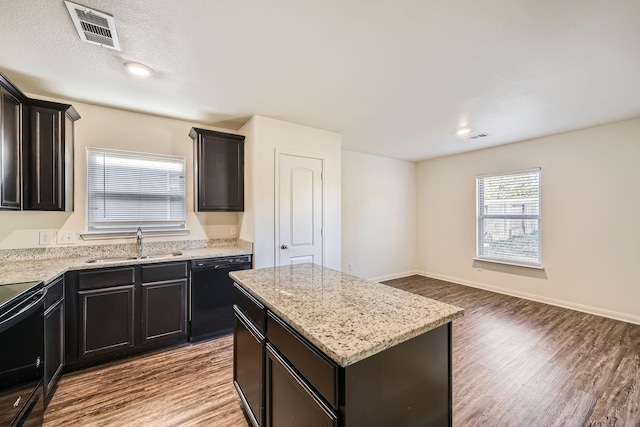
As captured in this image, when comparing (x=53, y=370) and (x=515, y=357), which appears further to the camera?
(x=515, y=357)

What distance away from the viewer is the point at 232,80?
2.39 metres

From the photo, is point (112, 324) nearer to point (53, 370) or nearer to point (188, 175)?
point (53, 370)

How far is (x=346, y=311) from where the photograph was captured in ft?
4.21

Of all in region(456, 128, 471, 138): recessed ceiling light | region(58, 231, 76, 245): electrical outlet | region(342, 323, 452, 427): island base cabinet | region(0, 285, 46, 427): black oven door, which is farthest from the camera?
region(456, 128, 471, 138): recessed ceiling light

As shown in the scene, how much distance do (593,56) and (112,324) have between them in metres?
4.60

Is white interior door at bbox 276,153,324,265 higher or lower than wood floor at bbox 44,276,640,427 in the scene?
higher

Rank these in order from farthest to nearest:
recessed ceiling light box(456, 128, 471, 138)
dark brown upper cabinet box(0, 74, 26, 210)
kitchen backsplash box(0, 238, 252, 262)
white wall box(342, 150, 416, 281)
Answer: white wall box(342, 150, 416, 281), recessed ceiling light box(456, 128, 471, 138), kitchen backsplash box(0, 238, 252, 262), dark brown upper cabinet box(0, 74, 26, 210)

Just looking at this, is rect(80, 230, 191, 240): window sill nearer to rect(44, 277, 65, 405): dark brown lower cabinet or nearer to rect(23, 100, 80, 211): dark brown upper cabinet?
rect(23, 100, 80, 211): dark brown upper cabinet

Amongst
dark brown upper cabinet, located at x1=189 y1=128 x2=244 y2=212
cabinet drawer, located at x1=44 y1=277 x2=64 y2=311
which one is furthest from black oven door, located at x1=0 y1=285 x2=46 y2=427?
dark brown upper cabinet, located at x1=189 y1=128 x2=244 y2=212

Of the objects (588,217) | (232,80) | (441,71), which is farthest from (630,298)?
(232,80)

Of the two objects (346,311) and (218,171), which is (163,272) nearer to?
(218,171)

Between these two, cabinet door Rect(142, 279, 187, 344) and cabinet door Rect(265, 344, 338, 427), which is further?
cabinet door Rect(142, 279, 187, 344)

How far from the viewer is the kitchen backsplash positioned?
8.44 ft

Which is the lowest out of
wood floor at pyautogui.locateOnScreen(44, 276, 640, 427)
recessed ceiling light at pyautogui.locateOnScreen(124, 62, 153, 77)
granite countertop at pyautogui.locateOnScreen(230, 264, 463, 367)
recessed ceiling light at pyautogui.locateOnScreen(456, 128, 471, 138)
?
wood floor at pyautogui.locateOnScreen(44, 276, 640, 427)
